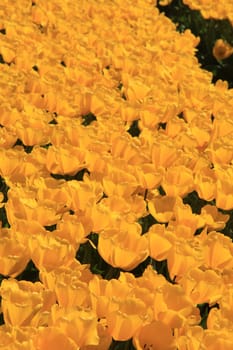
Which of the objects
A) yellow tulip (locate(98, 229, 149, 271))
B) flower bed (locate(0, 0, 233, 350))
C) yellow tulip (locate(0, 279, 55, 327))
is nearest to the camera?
yellow tulip (locate(0, 279, 55, 327))

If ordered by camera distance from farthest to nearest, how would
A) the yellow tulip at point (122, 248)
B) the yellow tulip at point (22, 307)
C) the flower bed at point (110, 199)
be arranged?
the yellow tulip at point (122, 248), the flower bed at point (110, 199), the yellow tulip at point (22, 307)

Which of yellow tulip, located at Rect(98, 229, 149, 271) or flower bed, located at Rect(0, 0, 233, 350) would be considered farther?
yellow tulip, located at Rect(98, 229, 149, 271)

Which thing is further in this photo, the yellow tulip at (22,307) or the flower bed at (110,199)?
the flower bed at (110,199)

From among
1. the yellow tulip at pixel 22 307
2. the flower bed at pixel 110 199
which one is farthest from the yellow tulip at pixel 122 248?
the yellow tulip at pixel 22 307

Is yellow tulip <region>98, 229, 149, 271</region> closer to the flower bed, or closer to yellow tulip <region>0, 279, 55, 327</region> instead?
the flower bed

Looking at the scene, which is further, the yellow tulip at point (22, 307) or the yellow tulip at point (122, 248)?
the yellow tulip at point (122, 248)

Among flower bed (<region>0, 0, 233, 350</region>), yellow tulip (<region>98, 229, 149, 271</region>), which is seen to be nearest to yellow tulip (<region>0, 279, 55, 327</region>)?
flower bed (<region>0, 0, 233, 350</region>)

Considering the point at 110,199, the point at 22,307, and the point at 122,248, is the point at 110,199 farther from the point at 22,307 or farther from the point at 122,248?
the point at 22,307

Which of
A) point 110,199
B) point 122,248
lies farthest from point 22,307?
point 110,199

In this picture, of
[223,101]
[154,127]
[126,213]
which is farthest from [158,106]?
[126,213]

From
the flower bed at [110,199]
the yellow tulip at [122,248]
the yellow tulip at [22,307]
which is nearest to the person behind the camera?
the yellow tulip at [22,307]

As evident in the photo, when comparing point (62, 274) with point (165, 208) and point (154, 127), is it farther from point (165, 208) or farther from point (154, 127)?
point (154, 127)

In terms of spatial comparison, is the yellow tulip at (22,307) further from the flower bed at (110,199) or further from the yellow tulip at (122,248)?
the yellow tulip at (122,248)
